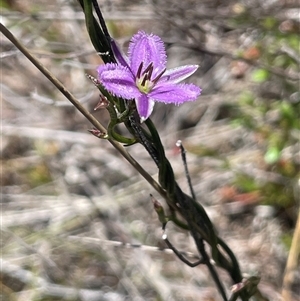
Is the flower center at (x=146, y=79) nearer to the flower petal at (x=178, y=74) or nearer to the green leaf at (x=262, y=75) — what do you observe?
the flower petal at (x=178, y=74)

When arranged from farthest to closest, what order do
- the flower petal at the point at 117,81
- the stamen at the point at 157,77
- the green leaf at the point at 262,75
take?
1. the green leaf at the point at 262,75
2. the stamen at the point at 157,77
3. the flower petal at the point at 117,81

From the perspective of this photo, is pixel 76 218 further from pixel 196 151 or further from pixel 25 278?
pixel 196 151

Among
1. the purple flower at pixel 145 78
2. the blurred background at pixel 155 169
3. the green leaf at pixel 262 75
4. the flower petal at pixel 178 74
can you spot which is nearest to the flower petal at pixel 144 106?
the purple flower at pixel 145 78

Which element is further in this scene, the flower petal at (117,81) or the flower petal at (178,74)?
the flower petal at (178,74)

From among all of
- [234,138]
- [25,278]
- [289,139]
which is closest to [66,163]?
[25,278]

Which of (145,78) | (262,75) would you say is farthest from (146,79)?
(262,75)

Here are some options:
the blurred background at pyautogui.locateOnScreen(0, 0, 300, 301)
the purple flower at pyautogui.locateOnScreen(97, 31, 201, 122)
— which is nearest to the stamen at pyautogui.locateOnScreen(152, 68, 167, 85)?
the purple flower at pyautogui.locateOnScreen(97, 31, 201, 122)

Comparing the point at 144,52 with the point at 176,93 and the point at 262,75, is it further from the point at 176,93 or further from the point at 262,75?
the point at 262,75
